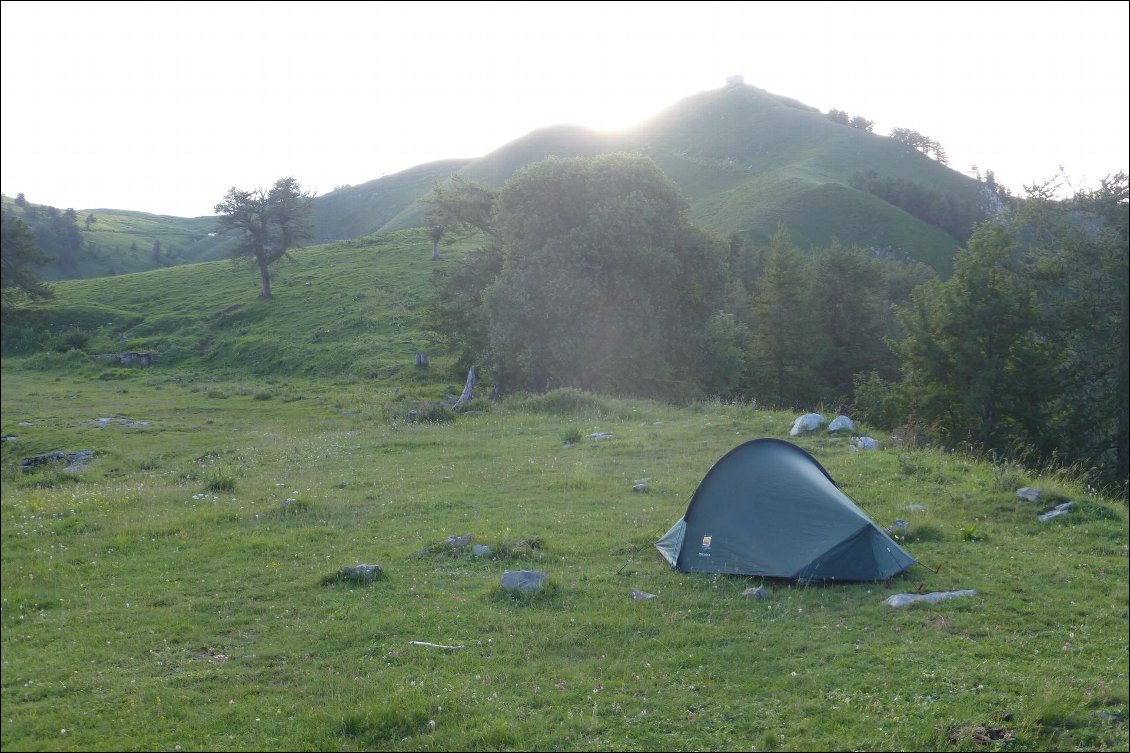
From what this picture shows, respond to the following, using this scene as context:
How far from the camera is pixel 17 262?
8.48 m

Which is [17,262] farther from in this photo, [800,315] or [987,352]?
[800,315]

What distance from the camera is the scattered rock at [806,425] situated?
20562 millimetres

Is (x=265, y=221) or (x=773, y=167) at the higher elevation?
(x=773, y=167)

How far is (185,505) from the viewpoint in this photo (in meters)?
15.8

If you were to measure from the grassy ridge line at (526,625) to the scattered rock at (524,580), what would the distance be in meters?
0.24

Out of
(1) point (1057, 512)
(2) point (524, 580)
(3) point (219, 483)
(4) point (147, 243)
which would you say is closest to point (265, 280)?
(3) point (219, 483)

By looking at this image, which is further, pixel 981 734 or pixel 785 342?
pixel 785 342

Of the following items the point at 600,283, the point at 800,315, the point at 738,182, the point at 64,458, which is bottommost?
the point at 64,458

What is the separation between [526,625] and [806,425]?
13.3 m

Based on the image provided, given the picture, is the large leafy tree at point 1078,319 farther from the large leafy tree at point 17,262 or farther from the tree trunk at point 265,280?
the tree trunk at point 265,280

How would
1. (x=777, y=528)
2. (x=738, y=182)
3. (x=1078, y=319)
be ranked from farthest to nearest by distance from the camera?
(x=738, y=182), (x=1078, y=319), (x=777, y=528)

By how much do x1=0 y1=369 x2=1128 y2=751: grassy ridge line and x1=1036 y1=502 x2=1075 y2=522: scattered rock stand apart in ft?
0.55

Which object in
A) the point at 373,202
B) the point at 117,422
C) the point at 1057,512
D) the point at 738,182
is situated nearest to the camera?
the point at 1057,512

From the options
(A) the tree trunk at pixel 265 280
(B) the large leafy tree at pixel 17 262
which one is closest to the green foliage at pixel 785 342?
(A) the tree trunk at pixel 265 280
